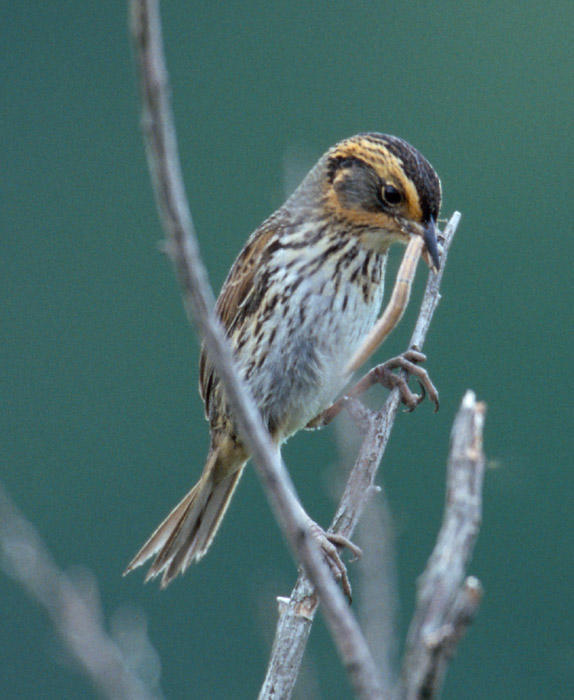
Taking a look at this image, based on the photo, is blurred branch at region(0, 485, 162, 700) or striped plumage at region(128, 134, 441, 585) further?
striped plumage at region(128, 134, 441, 585)

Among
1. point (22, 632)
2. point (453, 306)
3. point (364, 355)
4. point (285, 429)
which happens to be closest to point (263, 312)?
point (285, 429)

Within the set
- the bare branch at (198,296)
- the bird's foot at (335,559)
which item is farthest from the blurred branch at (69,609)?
the bird's foot at (335,559)

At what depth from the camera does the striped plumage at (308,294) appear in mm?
2811

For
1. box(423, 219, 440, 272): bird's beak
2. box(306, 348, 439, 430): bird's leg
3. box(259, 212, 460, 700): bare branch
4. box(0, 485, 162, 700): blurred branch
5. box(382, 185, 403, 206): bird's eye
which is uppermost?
box(382, 185, 403, 206): bird's eye

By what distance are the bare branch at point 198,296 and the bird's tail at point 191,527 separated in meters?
1.70

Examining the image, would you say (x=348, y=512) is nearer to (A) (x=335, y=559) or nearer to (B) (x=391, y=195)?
(A) (x=335, y=559)

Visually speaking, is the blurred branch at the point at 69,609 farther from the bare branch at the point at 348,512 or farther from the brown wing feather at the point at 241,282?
the brown wing feather at the point at 241,282

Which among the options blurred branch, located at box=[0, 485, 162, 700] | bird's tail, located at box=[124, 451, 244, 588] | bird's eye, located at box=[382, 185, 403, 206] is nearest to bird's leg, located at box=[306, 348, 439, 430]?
bird's eye, located at box=[382, 185, 403, 206]

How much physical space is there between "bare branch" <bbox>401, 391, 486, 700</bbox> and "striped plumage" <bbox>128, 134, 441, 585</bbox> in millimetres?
1754

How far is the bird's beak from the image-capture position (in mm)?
2455

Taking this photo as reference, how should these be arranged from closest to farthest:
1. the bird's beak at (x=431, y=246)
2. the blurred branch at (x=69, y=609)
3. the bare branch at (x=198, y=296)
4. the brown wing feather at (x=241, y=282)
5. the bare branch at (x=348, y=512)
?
the bare branch at (x=198, y=296) → the blurred branch at (x=69, y=609) → the bare branch at (x=348, y=512) → the bird's beak at (x=431, y=246) → the brown wing feather at (x=241, y=282)

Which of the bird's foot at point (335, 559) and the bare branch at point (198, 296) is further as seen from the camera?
the bird's foot at point (335, 559)

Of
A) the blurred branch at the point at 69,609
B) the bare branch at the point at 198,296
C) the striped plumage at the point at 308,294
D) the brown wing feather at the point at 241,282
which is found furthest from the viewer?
the brown wing feather at the point at 241,282

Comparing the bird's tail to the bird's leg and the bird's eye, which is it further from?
the bird's eye
